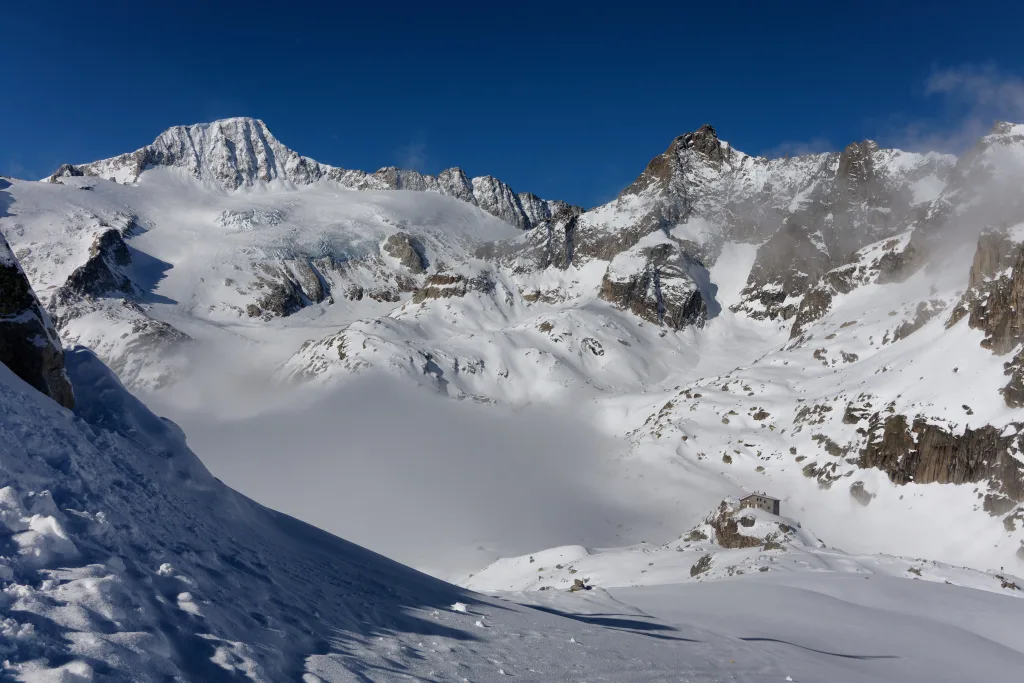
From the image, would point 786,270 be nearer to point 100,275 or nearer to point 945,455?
point 945,455

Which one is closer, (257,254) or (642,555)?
(642,555)

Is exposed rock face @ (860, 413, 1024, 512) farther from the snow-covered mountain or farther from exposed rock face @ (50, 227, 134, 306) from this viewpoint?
exposed rock face @ (50, 227, 134, 306)

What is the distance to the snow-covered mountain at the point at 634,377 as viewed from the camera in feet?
27.9

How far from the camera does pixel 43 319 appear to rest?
44.1 feet

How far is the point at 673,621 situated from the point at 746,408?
7836 centimetres

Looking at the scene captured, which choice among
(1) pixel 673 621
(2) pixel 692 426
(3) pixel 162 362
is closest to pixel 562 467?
(2) pixel 692 426

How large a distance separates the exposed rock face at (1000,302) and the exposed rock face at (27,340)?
70.5 m

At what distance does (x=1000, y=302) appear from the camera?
213 feet

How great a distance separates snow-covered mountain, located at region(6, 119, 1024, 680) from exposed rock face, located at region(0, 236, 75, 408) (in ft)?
0.17

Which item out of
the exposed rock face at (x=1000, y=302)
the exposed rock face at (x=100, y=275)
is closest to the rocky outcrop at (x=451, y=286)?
the exposed rock face at (x=100, y=275)

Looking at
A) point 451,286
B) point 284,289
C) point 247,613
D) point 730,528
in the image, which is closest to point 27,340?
point 247,613

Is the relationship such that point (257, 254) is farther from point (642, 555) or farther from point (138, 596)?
point (138, 596)

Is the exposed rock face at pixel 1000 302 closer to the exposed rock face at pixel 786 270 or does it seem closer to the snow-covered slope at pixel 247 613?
the snow-covered slope at pixel 247 613

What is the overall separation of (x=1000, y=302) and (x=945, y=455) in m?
16.3
